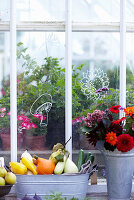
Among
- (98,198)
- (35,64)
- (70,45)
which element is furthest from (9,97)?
(98,198)

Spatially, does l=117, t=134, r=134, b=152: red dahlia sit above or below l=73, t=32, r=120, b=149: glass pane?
below

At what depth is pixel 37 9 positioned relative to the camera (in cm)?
202

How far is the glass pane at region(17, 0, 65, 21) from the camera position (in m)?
2.02

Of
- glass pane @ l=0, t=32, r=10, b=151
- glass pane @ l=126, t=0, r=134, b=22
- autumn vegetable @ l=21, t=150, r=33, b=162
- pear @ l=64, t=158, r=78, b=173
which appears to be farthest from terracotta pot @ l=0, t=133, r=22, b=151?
glass pane @ l=126, t=0, r=134, b=22

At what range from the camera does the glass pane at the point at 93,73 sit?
203cm

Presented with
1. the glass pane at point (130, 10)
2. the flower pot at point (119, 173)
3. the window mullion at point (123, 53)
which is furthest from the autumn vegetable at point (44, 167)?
the glass pane at point (130, 10)

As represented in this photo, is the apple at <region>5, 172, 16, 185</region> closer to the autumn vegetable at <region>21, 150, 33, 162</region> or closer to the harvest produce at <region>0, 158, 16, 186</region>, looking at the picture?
the harvest produce at <region>0, 158, 16, 186</region>

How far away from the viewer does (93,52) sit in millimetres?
2035

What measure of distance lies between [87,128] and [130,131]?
0.23 metres

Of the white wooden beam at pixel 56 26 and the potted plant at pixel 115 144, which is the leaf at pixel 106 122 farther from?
the white wooden beam at pixel 56 26

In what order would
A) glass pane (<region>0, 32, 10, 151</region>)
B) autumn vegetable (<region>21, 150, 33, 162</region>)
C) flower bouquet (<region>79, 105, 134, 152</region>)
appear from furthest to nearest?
glass pane (<region>0, 32, 10, 151</region>)
autumn vegetable (<region>21, 150, 33, 162</region>)
flower bouquet (<region>79, 105, 134, 152</region>)

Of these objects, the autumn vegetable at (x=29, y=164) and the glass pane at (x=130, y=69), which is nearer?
the autumn vegetable at (x=29, y=164)

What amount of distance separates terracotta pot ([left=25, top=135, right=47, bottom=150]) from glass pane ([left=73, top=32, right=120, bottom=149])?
183mm

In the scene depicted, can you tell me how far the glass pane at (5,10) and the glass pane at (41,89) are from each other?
119 mm
